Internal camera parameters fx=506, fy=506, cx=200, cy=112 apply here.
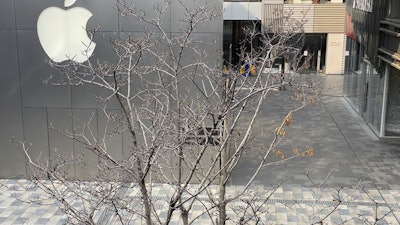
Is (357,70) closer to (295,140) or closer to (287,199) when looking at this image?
(295,140)

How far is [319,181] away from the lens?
41.2 ft

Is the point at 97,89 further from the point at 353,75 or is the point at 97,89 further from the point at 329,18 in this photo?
the point at 329,18

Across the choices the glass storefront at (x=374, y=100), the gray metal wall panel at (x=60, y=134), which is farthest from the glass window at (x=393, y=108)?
the gray metal wall panel at (x=60, y=134)

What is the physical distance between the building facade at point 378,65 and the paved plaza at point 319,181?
25.6 inches

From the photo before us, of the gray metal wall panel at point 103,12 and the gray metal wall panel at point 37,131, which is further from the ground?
the gray metal wall panel at point 103,12

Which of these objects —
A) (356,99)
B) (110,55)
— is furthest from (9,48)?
(356,99)

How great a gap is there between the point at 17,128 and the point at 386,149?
10.6m

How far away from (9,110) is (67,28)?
2.53 m

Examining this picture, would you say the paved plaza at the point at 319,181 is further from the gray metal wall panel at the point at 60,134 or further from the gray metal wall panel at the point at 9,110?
the gray metal wall panel at the point at 60,134

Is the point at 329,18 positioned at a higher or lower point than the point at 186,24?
higher

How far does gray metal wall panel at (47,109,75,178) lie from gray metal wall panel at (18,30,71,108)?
0.20 meters

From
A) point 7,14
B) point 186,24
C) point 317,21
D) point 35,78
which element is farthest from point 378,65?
point 317,21

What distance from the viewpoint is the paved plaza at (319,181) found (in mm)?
10461

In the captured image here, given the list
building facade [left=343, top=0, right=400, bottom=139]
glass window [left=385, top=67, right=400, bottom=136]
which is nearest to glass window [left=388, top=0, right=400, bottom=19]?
building facade [left=343, top=0, right=400, bottom=139]
